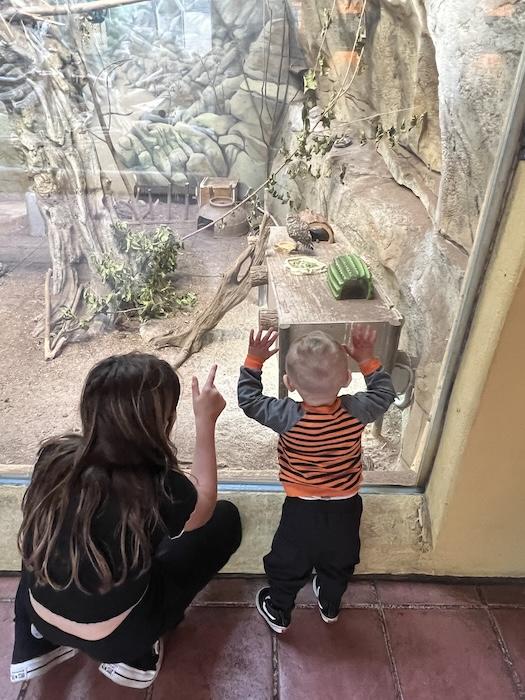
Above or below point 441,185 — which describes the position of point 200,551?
below

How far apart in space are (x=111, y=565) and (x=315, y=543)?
447mm

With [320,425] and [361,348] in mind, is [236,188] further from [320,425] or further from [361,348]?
[320,425]

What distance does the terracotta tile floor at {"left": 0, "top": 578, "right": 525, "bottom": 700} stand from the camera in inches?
41.2

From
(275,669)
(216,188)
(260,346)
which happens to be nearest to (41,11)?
(216,188)

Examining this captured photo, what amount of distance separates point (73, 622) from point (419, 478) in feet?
2.94

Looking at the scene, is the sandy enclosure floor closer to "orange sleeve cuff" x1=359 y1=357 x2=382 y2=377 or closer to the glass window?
the glass window

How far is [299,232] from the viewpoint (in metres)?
1.56

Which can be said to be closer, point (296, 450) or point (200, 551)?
point (296, 450)

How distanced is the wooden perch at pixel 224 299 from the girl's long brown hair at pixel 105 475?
75cm

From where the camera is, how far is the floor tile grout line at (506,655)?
1.07m

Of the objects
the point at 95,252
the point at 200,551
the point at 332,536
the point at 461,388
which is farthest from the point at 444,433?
the point at 95,252

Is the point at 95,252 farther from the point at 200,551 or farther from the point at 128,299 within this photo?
the point at 200,551

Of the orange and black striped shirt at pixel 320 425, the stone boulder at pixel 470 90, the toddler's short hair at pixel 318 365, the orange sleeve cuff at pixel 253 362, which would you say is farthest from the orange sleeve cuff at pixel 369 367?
the stone boulder at pixel 470 90

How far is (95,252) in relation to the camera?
5.45 ft
